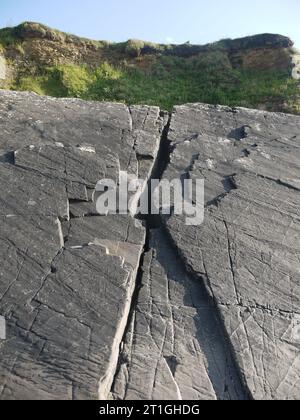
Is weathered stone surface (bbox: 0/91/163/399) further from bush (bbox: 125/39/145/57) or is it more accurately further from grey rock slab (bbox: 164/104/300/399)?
bush (bbox: 125/39/145/57)

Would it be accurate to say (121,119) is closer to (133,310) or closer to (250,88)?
(133,310)

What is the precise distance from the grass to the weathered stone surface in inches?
164

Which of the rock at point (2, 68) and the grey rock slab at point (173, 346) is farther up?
the rock at point (2, 68)

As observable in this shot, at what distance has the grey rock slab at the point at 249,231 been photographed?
5.79m

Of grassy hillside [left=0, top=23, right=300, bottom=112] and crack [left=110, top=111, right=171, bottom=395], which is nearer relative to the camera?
crack [left=110, top=111, right=171, bottom=395]

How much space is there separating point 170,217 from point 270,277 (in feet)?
5.68

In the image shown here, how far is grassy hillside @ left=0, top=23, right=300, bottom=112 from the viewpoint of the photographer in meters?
13.3

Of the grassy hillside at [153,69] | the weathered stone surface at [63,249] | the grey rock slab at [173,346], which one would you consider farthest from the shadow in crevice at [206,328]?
the grassy hillside at [153,69]

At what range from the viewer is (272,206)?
7602 millimetres

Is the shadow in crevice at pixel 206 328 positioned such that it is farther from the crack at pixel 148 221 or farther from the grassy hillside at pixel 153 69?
the grassy hillside at pixel 153 69

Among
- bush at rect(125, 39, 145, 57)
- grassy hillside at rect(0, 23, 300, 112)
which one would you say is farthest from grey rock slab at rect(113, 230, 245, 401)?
bush at rect(125, 39, 145, 57)

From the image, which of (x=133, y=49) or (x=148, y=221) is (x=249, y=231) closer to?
(x=148, y=221)

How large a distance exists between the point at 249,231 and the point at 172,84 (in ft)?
26.3

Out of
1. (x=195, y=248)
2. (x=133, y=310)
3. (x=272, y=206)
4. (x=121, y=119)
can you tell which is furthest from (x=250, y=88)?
(x=133, y=310)
